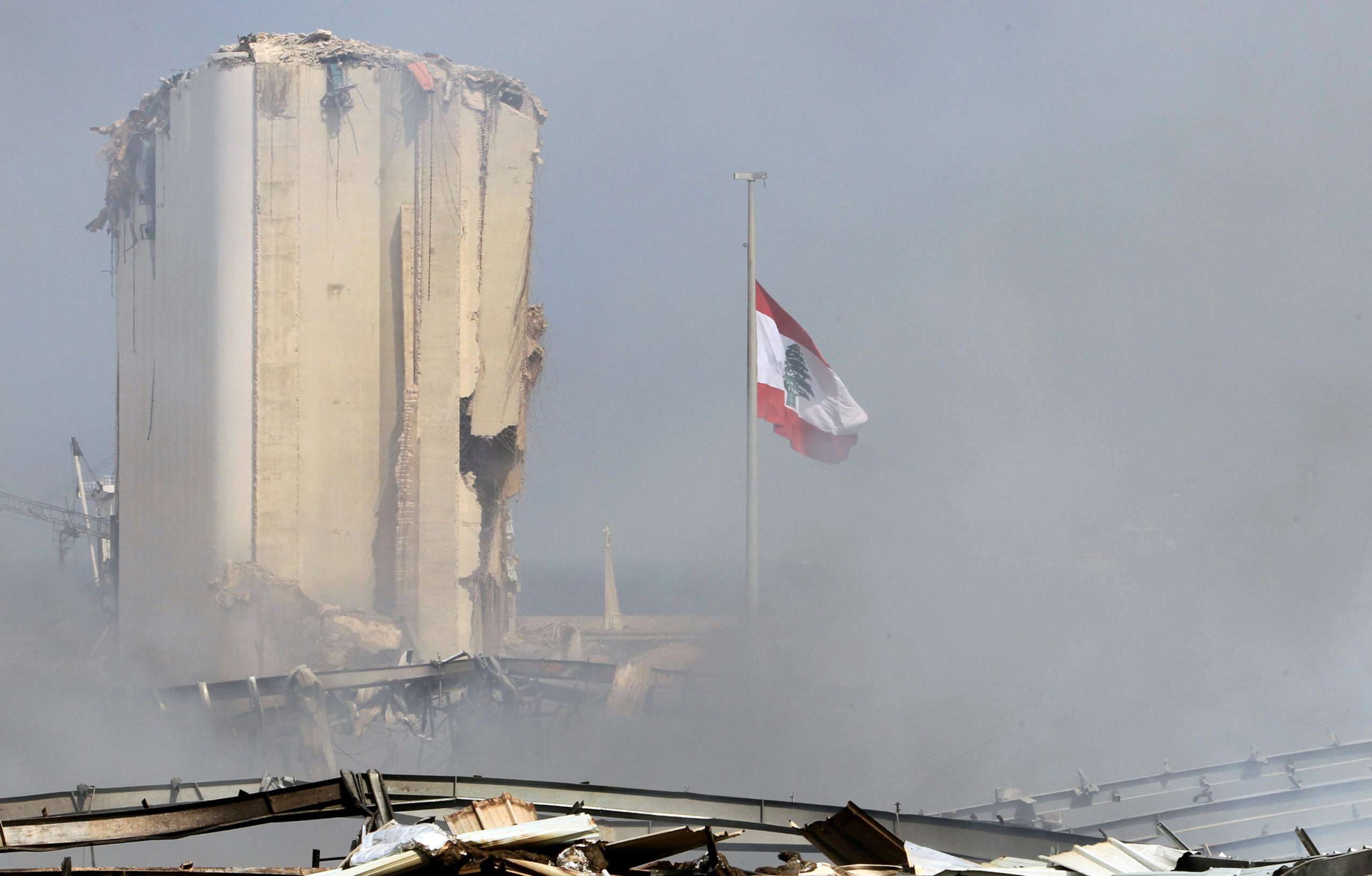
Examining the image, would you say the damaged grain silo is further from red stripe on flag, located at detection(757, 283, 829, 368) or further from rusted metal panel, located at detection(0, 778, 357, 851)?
rusted metal panel, located at detection(0, 778, 357, 851)

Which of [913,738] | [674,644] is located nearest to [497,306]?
[674,644]

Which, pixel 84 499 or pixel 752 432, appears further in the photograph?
pixel 84 499

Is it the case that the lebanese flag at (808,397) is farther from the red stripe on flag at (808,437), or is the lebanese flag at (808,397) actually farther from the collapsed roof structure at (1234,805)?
the collapsed roof structure at (1234,805)

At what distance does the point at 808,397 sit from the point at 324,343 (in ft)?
24.5

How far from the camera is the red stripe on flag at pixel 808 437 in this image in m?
15.2

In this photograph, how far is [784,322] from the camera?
15.4 metres

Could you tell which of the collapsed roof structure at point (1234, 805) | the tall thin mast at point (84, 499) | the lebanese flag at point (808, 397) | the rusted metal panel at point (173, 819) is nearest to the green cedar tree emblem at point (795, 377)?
the lebanese flag at point (808, 397)

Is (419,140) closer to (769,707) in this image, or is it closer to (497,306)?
(497,306)

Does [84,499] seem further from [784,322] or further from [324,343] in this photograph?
[784,322]

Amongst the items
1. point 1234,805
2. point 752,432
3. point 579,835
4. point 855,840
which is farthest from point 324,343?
point 579,835

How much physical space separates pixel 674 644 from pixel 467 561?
4872 millimetres

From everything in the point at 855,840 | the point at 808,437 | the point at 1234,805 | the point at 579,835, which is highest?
the point at 808,437

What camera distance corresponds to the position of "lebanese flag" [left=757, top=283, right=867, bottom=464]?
50.1 feet

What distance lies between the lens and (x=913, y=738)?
16016mm
